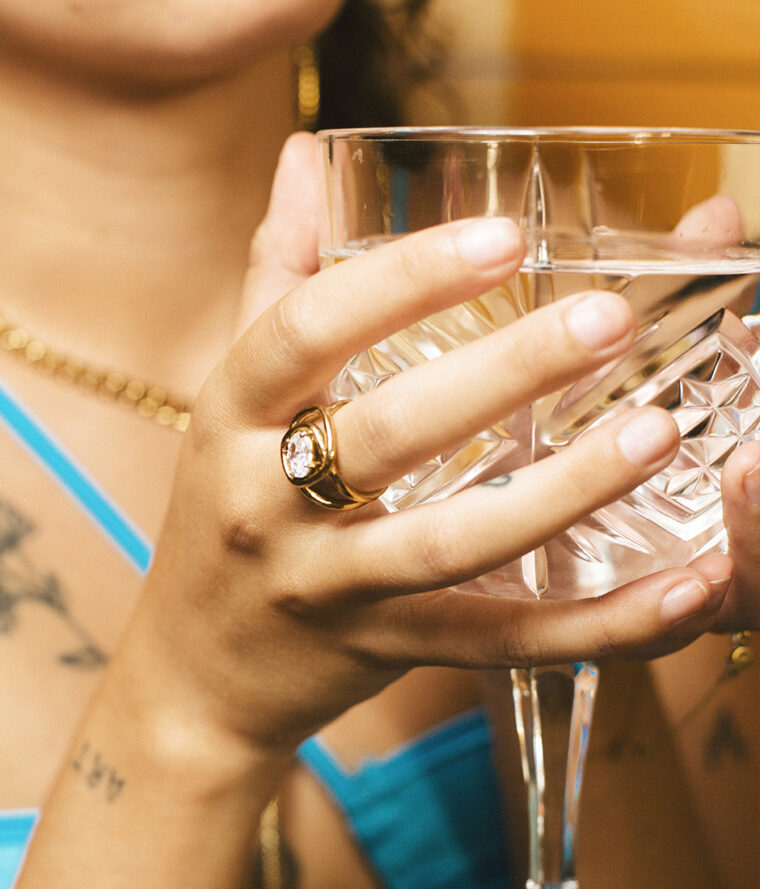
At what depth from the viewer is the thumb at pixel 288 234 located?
53 centimetres

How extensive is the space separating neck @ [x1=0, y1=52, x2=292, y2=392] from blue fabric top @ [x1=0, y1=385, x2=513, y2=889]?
0.32ft

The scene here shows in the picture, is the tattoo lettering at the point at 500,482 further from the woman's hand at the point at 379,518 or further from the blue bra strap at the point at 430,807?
the blue bra strap at the point at 430,807

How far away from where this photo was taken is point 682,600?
34 cm

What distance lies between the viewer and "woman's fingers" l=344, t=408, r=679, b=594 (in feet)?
0.97

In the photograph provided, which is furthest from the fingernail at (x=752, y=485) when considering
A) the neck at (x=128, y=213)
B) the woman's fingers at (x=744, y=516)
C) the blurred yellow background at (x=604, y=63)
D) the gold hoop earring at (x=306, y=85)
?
the blurred yellow background at (x=604, y=63)

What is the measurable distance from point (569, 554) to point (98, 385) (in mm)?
513

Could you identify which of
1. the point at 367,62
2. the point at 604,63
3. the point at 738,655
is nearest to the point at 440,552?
the point at 738,655

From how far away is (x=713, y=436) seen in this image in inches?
13.6

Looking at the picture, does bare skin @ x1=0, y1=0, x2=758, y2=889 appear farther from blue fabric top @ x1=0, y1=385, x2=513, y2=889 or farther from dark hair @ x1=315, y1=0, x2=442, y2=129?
dark hair @ x1=315, y1=0, x2=442, y2=129

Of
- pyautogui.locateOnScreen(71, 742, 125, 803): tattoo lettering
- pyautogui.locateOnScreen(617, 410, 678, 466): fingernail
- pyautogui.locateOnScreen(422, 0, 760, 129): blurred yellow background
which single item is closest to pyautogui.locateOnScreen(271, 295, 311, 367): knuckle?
pyautogui.locateOnScreen(617, 410, 678, 466): fingernail

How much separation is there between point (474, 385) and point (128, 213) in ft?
1.85

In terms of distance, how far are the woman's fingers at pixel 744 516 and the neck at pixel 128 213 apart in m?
0.52

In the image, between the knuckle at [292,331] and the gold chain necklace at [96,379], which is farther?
the gold chain necklace at [96,379]

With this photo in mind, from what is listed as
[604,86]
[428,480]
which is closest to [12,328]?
[428,480]
